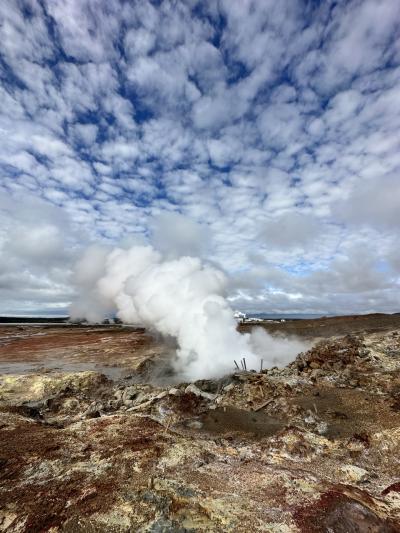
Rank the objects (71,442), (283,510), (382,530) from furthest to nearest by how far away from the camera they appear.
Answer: (71,442) → (283,510) → (382,530)

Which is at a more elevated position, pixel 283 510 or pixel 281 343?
pixel 281 343

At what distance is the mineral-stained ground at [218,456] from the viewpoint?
6820 mm

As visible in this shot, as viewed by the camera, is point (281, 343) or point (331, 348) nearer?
point (331, 348)

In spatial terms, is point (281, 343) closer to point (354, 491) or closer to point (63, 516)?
point (354, 491)

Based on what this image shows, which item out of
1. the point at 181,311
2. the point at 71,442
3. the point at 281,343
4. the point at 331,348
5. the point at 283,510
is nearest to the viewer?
the point at 283,510

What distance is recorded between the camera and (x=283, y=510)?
7109 millimetres

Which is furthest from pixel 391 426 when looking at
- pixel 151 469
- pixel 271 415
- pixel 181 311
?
pixel 181 311

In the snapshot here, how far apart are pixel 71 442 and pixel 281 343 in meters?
27.9

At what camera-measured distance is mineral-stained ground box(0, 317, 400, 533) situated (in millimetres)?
6820

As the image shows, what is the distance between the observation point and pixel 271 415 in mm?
15492

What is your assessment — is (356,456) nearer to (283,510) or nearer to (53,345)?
(283,510)

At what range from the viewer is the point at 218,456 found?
1040 centimetres

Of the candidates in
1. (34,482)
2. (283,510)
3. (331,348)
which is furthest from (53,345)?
(283,510)

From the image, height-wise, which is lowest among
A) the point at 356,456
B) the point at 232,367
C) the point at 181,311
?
the point at 356,456
